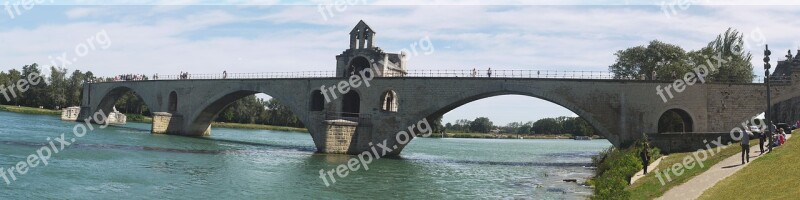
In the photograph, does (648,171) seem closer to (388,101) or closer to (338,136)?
(338,136)

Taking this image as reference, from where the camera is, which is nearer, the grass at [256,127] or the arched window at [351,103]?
the arched window at [351,103]

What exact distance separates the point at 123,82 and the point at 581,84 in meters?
64.8

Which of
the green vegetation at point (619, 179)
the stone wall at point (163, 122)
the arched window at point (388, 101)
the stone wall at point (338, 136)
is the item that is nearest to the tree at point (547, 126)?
the stone wall at point (163, 122)

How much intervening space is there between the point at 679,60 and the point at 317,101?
3493cm

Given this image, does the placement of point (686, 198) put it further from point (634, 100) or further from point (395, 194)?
point (634, 100)

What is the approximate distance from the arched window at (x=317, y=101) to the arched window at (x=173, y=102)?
25.2 metres

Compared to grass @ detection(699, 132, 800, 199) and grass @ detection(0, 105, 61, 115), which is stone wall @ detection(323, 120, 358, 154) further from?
grass @ detection(0, 105, 61, 115)

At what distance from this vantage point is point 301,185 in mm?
Answer: 30531

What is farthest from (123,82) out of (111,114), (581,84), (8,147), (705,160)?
(705,160)

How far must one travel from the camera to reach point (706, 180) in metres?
20.9

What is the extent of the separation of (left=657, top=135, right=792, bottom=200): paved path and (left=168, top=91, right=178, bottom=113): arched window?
6328cm

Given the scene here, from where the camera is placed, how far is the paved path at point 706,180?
19173 mm

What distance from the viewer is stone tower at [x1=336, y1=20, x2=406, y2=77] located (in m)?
Answer: 53.8

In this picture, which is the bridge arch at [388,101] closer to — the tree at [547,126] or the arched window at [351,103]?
the arched window at [351,103]
